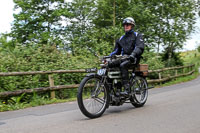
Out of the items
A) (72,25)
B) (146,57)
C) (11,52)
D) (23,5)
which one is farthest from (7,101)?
(72,25)

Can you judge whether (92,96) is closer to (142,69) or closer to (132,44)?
(132,44)

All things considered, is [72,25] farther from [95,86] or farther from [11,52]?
[95,86]

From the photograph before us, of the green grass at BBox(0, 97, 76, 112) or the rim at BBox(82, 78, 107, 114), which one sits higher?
the rim at BBox(82, 78, 107, 114)

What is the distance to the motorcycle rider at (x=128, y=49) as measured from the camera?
18.0 ft

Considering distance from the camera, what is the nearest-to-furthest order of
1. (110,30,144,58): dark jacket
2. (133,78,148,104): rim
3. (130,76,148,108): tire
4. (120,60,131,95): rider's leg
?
(120,60,131,95): rider's leg
(110,30,144,58): dark jacket
(130,76,148,108): tire
(133,78,148,104): rim

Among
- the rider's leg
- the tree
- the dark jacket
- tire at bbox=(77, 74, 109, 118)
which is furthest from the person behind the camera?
the tree

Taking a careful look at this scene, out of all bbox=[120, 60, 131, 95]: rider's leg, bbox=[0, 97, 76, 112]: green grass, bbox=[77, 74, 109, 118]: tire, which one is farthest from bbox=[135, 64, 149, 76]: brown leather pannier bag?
bbox=[0, 97, 76, 112]: green grass

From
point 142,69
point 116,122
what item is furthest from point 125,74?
point 116,122

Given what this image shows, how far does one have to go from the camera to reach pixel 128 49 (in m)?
5.83

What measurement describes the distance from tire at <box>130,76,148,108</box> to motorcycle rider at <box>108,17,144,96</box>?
0.40 m

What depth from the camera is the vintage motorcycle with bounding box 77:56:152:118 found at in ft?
15.5

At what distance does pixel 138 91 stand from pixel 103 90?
4.43ft

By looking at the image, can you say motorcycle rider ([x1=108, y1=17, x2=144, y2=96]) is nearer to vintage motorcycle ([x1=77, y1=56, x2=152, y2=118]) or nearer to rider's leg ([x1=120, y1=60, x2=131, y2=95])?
rider's leg ([x1=120, y1=60, x2=131, y2=95])

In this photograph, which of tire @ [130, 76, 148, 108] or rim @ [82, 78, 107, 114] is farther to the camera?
tire @ [130, 76, 148, 108]
